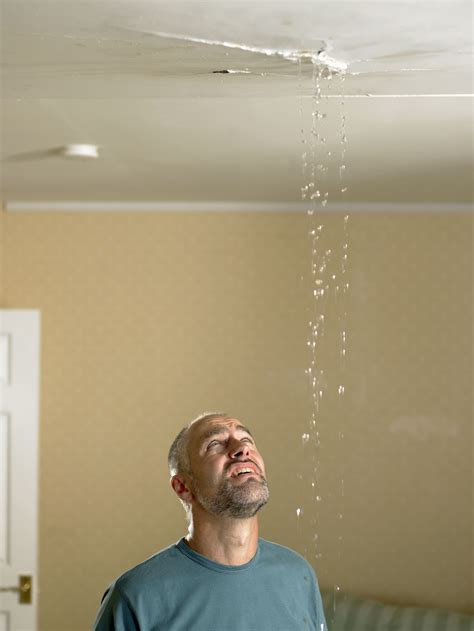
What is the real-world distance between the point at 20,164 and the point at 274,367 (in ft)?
5.58

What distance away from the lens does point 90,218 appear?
5.23 meters

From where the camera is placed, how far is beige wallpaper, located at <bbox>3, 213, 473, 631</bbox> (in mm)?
5020

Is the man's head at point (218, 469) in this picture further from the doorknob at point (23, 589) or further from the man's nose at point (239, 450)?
the doorknob at point (23, 589)

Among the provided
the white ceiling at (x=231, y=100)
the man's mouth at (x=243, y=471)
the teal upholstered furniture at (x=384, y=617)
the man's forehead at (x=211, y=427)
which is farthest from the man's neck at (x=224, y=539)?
the teal upholstered furniture at (x=384, y=617)

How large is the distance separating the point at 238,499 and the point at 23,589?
2.73 metres

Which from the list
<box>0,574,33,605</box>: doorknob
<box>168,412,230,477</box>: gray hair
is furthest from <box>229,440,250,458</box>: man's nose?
<box>0,574,33,605</box>: doorknob

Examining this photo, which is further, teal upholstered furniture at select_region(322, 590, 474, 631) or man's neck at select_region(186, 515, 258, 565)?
teal upholstered furniture at select_region(322, 590, 474, 631)

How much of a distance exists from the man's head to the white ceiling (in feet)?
3.06

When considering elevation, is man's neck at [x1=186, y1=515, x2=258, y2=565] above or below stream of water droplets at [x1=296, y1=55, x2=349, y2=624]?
below

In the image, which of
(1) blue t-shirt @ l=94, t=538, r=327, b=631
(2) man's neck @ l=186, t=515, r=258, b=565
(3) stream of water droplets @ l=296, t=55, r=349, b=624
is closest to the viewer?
(1) blue t-shirt @ l=94, t=538, r=327, b=631

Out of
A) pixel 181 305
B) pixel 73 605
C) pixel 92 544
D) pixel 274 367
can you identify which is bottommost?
pixel 73 605

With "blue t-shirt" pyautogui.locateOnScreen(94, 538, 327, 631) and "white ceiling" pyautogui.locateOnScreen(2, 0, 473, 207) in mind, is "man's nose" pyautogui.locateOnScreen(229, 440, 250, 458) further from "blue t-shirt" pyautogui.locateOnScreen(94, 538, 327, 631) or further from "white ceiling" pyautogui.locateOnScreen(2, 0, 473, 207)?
"white ceiling" pyautogui.locateOnScreen(2, 0, 473, 207)

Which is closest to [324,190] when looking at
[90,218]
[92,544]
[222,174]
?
[222,174]

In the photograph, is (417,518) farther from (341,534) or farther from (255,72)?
(255,72)
